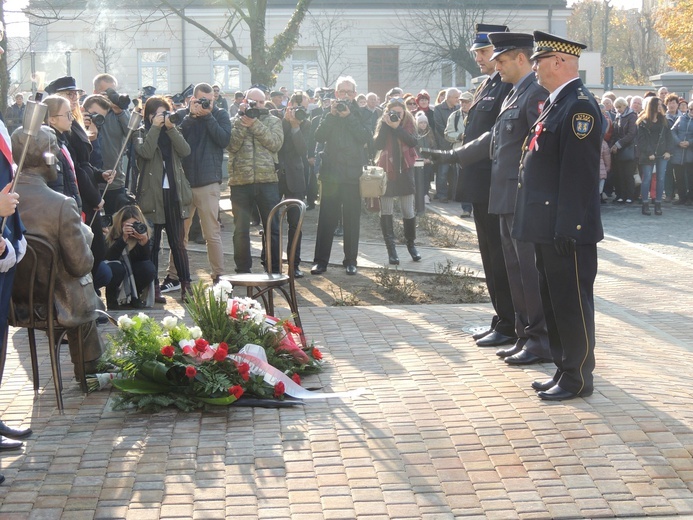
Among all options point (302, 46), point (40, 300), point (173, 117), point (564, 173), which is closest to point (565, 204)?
point (564, 173)

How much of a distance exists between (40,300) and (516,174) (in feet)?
11.0

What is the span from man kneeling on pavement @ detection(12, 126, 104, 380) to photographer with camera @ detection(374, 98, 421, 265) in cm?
631

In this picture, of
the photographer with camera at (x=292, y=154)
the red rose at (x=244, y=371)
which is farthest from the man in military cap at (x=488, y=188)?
the photographer with camera at (x=292, y=154)

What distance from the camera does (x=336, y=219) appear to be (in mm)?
12773

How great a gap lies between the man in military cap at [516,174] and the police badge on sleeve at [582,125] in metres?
0.95

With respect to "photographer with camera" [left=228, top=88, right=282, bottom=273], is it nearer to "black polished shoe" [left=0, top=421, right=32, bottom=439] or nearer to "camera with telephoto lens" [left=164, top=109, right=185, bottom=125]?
"camera with telephoto lens" [left=164, top=109, right=185, bottom=125]

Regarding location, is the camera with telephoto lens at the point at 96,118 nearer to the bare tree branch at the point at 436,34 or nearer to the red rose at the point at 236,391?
the red rose at the point at 236,391

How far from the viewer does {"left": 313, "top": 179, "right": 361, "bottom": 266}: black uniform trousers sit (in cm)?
1258

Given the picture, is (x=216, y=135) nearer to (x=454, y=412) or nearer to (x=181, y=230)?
(x=181, y=230)

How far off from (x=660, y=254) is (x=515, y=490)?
9.51m

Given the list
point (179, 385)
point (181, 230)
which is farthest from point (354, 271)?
point (179, 385)

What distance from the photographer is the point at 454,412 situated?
673 cm

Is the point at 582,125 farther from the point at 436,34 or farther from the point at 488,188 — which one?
the point at 436,34

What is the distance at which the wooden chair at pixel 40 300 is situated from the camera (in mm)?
6754
